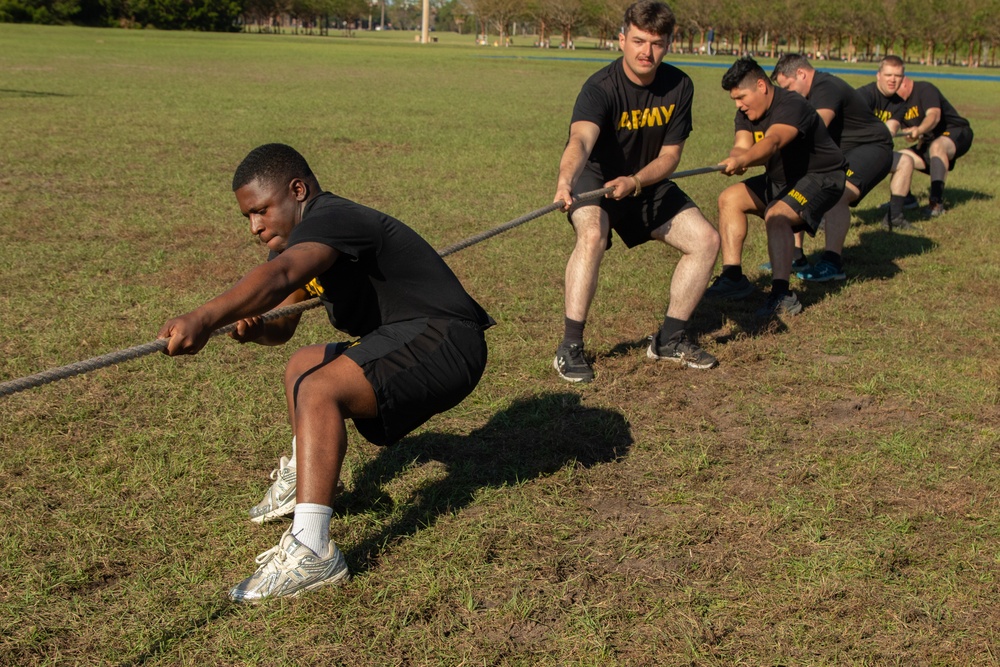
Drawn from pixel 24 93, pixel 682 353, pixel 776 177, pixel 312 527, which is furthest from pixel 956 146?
pixel 24 93

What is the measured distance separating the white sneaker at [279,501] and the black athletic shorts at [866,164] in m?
5.95

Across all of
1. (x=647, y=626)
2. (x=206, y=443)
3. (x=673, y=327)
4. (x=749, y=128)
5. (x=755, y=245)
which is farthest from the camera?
(x=755, y=245)

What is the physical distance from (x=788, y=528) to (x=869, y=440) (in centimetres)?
113

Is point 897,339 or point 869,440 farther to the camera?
point 897,339

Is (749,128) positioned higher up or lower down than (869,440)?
higher up

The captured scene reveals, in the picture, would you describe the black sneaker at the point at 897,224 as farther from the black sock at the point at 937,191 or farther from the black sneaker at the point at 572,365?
the black sneaker at the point at 572,365

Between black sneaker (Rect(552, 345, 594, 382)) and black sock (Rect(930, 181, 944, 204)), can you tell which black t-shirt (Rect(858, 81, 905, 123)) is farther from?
black sneaker (Rect(552, 345, 594, 382))

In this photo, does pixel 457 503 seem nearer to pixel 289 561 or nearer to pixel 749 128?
pixel 289 561

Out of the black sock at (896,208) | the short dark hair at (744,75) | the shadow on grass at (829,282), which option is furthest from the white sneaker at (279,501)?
the black sock at (896,208)

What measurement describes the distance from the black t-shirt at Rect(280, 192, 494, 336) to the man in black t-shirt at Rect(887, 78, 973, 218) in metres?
8.59

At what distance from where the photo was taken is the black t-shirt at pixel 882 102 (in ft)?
34.7

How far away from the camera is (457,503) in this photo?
155 inches

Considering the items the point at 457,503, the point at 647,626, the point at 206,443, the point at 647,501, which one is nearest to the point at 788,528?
the point at 647,501

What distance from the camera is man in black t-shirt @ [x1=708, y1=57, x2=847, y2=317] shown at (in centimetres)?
659
